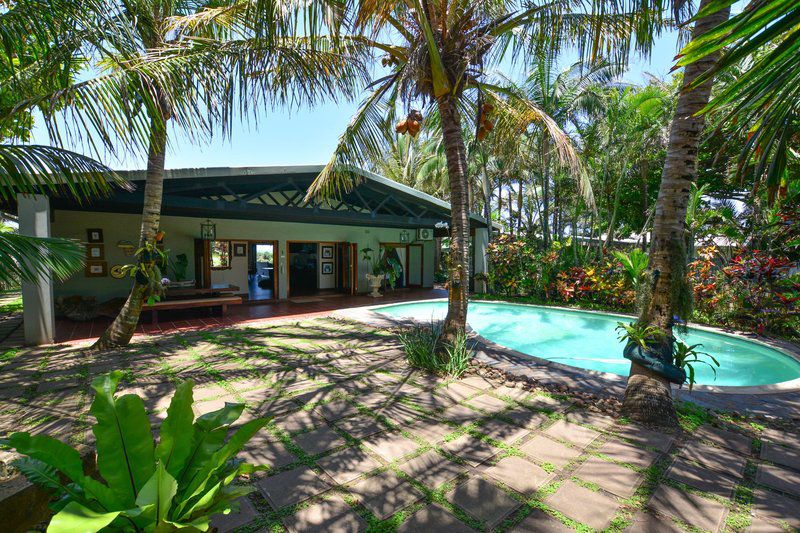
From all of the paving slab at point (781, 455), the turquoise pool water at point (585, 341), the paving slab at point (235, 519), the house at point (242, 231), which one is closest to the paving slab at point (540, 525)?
the paving slab at point (235, 519)

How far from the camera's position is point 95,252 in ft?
30.0

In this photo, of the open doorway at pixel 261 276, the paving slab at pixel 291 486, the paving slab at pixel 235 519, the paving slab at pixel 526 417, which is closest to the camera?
the paving slab at pixel 235 519

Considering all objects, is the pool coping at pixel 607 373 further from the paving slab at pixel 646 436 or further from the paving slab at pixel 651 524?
the paving slab at pixel 651 524

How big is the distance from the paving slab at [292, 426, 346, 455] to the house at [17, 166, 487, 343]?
4.88 metres

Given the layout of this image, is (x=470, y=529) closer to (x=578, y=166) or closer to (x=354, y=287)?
(x=578, y=166)

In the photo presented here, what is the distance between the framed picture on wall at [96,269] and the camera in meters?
9.07

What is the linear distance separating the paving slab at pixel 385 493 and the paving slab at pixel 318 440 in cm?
55

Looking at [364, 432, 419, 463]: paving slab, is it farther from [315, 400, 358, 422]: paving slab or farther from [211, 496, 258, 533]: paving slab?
[211, 496, 258, 533]: paving slab

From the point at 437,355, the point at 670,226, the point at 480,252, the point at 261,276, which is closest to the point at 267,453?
the point at 437,355

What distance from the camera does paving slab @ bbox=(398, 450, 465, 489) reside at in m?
2.50

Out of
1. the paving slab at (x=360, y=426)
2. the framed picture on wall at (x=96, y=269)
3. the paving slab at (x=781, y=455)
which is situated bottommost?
the paving slab at (x=781, y=455)

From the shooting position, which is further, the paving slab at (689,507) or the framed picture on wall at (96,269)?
the framed picture on wall at (96,269)

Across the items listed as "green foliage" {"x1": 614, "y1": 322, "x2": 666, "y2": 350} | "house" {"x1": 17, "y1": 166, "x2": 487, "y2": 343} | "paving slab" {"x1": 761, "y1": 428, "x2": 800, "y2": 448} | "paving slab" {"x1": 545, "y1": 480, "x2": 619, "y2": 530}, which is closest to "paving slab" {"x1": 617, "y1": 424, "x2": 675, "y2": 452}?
"green foliage" {"x1": 614, "y1": 322, "x2": 666, "y2": 350}

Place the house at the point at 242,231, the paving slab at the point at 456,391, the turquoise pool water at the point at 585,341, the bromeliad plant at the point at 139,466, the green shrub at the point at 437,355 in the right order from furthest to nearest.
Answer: the house at the point at 242,231, the turquoise pool water at the point at 585,341, the green shrub at the point at 437,355, the paving slab at the point at 456,391, the bromeliad plant at the point at 139,466
